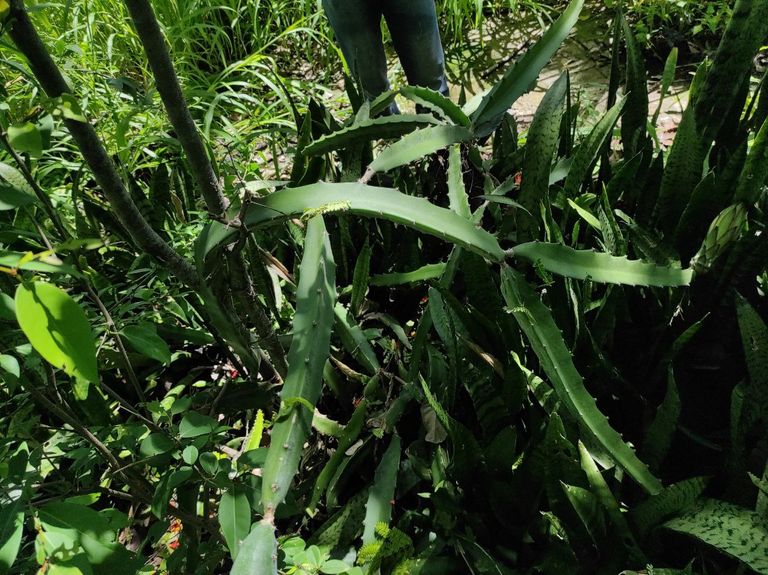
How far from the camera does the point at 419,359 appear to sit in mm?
1008

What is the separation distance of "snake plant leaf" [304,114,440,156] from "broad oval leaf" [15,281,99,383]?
646 mm

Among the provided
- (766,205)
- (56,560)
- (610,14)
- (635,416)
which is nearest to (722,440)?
(635,416)

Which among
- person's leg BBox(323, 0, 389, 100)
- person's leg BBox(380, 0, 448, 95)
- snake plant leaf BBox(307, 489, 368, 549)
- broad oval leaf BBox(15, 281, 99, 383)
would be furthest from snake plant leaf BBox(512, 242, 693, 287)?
person's leg BBox(380, 0, 448, 95)

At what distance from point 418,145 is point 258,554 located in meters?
0.64

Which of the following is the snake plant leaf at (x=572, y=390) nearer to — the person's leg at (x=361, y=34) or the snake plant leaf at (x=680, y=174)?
the snake plant leaf at (x=680, y=174)

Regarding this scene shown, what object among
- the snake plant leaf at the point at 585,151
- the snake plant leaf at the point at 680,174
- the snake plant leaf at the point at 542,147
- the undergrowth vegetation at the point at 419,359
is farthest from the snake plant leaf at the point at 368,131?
A: the snake plant leaf at the point at 680,174

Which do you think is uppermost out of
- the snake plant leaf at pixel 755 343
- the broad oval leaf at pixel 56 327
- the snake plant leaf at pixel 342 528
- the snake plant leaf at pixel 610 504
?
the broad oval leaf at pixel 56 327

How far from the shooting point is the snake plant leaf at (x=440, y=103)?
1.08 metres

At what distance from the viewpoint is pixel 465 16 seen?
2740 millimetres

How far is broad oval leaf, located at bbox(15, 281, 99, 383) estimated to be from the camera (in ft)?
1.29

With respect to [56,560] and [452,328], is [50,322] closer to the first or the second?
[56,560]

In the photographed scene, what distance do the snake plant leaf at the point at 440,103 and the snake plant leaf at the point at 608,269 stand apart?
1.11 ft

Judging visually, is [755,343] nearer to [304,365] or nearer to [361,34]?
[304,365]

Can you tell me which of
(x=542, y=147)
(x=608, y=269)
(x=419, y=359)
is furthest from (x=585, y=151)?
(x=419, y=359)
